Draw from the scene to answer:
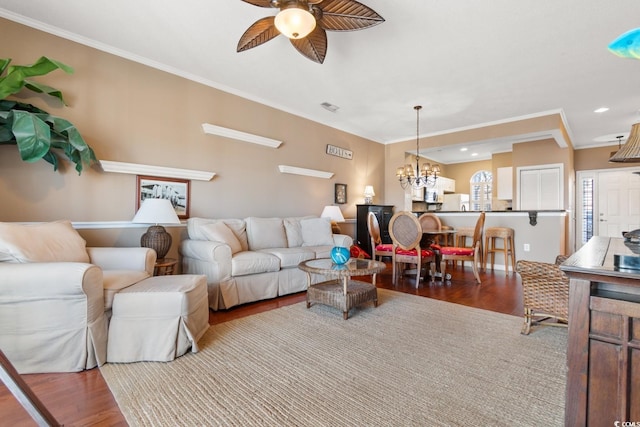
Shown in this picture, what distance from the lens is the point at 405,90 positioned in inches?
A: 151

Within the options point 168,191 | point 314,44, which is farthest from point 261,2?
point 168,191

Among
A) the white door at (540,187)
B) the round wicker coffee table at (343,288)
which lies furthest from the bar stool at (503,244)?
the round wicker coffee table at (343,288)

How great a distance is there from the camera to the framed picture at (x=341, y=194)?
549 centimetres

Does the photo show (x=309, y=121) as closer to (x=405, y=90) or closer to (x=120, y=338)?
(x=405, y=90)

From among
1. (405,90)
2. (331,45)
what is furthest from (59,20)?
(405,90)

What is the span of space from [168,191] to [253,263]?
1.34m

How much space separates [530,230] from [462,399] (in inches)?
173

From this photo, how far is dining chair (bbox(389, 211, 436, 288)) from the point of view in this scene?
12.4 feet

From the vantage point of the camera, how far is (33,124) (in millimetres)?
2080

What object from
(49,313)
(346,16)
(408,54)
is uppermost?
(408,54)

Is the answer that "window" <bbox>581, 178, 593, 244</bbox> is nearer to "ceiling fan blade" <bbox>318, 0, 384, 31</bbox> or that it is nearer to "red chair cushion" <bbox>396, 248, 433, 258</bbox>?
"red chair cushion" <bbox>396, 248, 433, 258</bbox>

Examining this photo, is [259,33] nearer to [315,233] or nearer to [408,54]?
[408,54]

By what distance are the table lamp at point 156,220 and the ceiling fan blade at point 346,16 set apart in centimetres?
217

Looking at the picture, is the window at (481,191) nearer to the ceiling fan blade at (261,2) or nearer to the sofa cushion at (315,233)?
the sofa cushion at (315,233)
